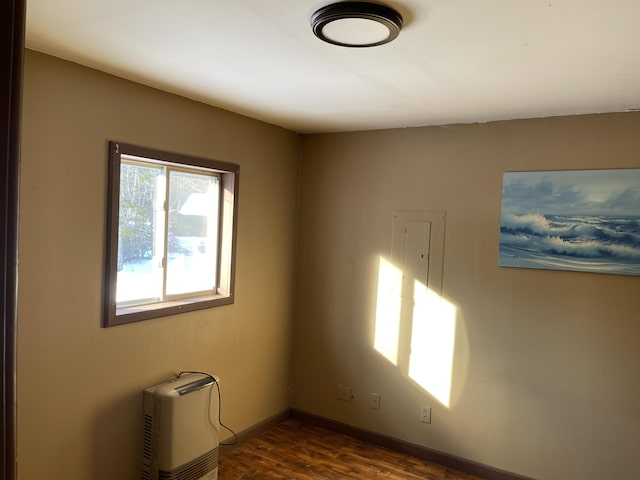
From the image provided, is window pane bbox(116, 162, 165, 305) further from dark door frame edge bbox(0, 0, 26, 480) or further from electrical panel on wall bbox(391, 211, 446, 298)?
dark door frame edge bbox(0, 0, 26, 480)

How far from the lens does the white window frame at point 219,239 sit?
235cm

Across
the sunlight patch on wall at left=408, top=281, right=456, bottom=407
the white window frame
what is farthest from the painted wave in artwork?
the white window frame

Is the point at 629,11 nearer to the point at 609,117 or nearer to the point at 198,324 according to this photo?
the point at 609,117

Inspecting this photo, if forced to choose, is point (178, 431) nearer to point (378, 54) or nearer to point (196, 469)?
point (196, 469)

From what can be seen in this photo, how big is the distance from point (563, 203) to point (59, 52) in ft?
8.93

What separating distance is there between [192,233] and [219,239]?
0.20 m

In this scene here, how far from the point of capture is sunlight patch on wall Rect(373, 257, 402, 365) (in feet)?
10.8

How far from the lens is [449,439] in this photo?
3.10 meters

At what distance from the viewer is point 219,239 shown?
314 cm

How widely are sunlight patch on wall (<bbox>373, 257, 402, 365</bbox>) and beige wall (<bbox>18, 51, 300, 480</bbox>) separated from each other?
3.49 ft

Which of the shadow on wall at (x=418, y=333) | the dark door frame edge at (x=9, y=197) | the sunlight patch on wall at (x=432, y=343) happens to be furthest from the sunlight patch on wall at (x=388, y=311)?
the dark door frame edge at (x=9, y=197)

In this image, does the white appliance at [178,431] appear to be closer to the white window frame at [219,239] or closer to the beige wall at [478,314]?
the white window frame at [219,239]

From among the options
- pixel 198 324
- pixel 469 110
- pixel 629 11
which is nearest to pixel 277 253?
pixel 198 324

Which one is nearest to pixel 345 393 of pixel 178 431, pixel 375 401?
pixel 375 401
